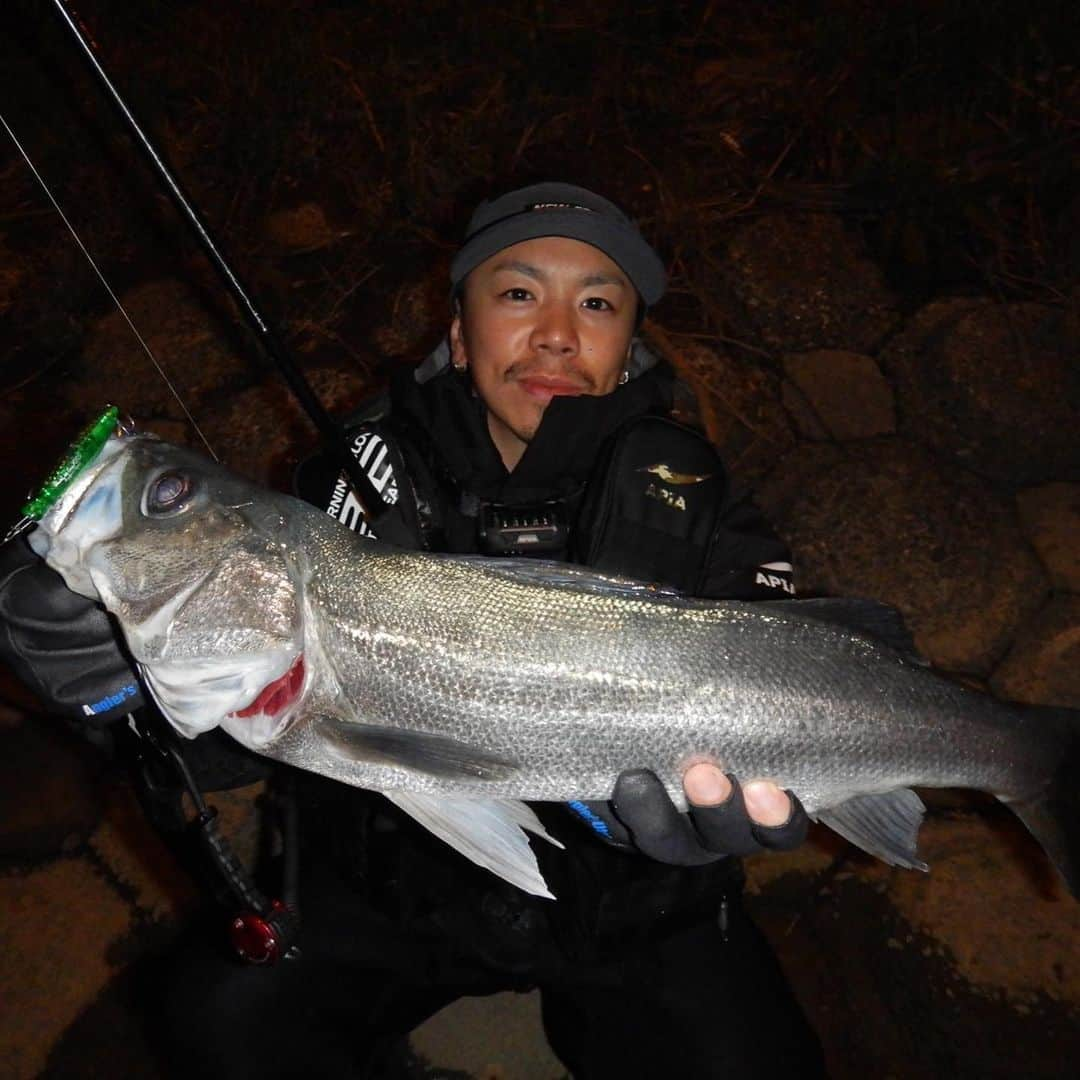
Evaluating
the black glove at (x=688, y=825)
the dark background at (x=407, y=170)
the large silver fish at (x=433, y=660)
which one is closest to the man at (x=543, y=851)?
the black glove at (x=688, y=825)

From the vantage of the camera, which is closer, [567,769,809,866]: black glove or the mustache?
[567,769,809,866]: black glove

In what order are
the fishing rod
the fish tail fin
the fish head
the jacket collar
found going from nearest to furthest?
1. the fish head
2. the fish tail fin
3. the fishing rod
4. the jacket collar

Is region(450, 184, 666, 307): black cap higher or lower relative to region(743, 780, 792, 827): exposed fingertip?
higher

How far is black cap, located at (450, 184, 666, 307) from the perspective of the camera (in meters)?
2.74

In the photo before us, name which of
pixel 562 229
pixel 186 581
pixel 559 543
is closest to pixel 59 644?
pixel 186 581

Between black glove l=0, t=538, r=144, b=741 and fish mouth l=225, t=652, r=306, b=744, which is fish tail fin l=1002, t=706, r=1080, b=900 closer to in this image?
fish mouth l=225, t=652, r=306, b=744

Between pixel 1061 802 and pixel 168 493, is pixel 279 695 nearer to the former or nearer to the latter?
pixel 168 493

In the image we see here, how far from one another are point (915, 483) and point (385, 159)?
502 cm

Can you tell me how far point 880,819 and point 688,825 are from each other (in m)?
0.54

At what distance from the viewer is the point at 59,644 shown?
213 cm

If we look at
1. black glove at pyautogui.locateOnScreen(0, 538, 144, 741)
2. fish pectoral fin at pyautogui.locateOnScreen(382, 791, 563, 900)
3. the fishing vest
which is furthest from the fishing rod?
fish pectoral fin at pyautogui.locateOnScreen(382, 791, 563, 900)

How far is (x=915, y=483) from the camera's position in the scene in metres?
4.41

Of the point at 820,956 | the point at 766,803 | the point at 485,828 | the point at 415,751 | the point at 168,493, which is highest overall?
the point at 168,493

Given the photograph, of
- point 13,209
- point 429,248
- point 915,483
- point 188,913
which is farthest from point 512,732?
point 13,209
